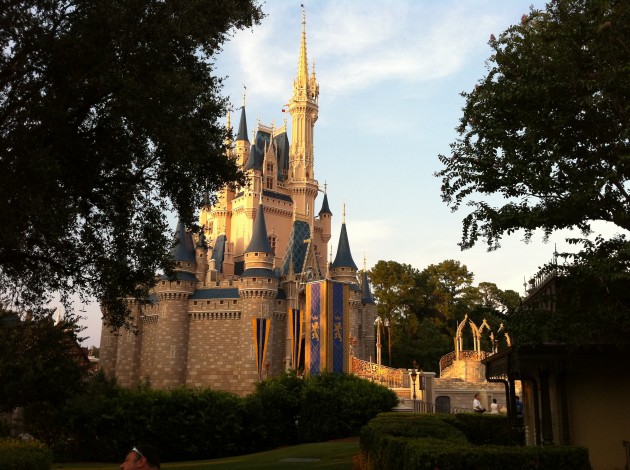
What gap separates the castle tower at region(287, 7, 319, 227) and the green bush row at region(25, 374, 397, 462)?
39561mm

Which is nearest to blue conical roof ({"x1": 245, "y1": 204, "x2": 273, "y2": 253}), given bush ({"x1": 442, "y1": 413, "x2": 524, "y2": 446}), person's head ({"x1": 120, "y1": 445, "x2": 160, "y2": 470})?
bush ({"x1": 442, "y1": 413, "x2": 524, "y2": 446})

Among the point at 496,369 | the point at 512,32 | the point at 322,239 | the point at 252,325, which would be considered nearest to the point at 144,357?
the point at 252,325

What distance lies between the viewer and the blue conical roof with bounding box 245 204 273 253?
170ft

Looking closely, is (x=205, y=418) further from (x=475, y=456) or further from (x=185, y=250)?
(x=185, y=250)

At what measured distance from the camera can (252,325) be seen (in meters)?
48.8

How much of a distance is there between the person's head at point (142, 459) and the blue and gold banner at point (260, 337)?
43.3 m

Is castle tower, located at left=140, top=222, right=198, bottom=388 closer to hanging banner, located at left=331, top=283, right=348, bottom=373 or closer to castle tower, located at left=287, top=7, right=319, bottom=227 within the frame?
castle tower, located at left=287, top=7, right=319, bottom=227

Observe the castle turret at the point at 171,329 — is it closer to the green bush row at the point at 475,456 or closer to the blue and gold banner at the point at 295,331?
the blue and gold banner at the point at 295,331

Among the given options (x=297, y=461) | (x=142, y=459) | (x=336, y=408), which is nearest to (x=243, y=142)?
(x=336, y=408)

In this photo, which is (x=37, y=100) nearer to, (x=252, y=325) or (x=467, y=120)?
(x=467, y=120)

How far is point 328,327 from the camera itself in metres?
31.8

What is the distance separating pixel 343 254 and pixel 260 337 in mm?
12400

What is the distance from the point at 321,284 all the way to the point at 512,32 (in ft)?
68.3

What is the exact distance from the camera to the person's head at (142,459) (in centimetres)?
480
